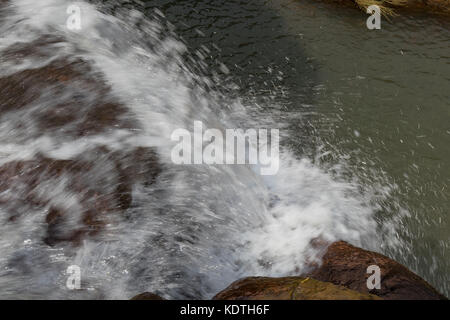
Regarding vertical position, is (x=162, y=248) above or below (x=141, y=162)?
below

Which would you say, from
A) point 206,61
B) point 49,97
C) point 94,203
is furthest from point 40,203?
point 206,61

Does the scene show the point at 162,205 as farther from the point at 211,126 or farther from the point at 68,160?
the point at 211,126

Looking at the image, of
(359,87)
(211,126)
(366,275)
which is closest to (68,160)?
(211,126)

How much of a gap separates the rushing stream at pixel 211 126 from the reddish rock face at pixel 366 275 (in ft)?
1.19

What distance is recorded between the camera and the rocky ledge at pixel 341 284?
2.92 metres

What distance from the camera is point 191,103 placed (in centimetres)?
565

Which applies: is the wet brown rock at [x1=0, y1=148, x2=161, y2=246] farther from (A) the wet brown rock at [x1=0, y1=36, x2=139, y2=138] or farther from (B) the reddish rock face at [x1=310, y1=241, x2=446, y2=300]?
(B) the reddish rock face at [x1=310, y1=241, x2=446, y2=300]

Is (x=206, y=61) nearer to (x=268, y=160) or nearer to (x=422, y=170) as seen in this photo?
(x=268, y=160)

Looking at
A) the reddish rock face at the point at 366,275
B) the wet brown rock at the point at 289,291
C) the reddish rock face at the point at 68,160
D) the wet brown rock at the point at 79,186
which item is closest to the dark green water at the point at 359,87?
the reddish rock face at the point at 366,275

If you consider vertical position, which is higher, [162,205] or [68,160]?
[68,160]

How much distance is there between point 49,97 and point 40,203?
1343 millimetres

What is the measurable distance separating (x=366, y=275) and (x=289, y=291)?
83 centimetres

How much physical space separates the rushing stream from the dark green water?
0.07ft

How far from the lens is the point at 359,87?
20.8 feet
